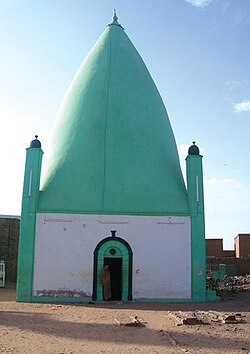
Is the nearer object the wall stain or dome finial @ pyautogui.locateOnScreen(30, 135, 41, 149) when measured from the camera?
the wall stain

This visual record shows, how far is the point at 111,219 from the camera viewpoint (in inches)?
570

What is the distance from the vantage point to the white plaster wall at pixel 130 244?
554 inches

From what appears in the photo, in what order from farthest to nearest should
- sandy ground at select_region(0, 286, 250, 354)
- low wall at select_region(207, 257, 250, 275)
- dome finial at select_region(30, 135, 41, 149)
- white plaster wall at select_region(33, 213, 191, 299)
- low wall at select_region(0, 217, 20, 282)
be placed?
low wall at select_region(207, 257, 250, 275) → low wall at select_region(0, 217, 20, 282) → dome finial at select_region(30, 135, 41, 149) → white plaster wall at select_region(33, 213, 191, 299) → sandy ground at select_region(0, 286, 250, 354)

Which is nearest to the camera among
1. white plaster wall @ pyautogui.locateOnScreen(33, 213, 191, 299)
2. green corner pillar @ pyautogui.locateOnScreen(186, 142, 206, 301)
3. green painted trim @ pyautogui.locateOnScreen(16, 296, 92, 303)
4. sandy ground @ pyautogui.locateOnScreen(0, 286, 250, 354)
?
sandy ground @ pyautogui.locateOnScreen(0, 286, 250, 354)

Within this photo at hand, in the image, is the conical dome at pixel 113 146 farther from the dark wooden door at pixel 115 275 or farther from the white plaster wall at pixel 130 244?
the dark wooden door at pixel 115 275

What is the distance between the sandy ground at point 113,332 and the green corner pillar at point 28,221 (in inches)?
88.0

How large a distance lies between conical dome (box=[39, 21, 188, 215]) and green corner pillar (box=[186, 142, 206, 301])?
36 centimetres

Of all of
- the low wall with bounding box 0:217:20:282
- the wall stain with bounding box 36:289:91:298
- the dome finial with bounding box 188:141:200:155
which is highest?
the dome finial with bounding box 188:141:200:155

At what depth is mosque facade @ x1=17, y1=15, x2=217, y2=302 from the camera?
555 inches

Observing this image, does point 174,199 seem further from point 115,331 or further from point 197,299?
point 115,331

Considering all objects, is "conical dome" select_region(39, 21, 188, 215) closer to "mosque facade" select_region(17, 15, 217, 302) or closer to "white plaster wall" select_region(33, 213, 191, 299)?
"mosque facade" select_region(17, 15, 217, 302)

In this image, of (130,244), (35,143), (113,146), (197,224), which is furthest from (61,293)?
(113,146)

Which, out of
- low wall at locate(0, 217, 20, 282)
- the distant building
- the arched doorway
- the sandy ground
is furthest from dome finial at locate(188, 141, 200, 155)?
the distant building

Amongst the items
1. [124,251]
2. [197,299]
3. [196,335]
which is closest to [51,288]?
[124,251]
